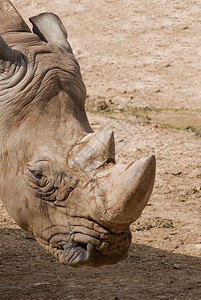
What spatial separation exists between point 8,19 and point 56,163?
1.25m

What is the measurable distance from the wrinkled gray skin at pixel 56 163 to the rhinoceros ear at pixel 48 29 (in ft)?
0.76

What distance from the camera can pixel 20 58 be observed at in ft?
16.6

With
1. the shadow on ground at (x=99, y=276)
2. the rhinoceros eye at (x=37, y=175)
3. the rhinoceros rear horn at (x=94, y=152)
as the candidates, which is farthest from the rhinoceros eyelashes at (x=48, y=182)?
the shadow on ground at (x=99, y=276)

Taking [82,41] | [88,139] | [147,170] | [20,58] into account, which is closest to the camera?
[147,170]

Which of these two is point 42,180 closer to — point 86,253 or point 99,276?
point 86,253

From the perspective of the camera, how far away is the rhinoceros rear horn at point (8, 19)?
5289mm

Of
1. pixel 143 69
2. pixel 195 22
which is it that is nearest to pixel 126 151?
pixel 143 69

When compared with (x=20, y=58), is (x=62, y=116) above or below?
below

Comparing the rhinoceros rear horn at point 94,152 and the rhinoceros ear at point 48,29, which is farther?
the rhinoceros ear at point 48,29

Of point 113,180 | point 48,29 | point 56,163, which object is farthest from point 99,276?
point 48,29

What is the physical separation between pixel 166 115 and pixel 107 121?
94cm

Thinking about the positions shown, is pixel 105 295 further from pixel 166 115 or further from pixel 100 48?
pixel 100 48

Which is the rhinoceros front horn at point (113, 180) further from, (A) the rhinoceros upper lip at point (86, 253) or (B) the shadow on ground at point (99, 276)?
(B) the shadow on ground at point (99, 276)

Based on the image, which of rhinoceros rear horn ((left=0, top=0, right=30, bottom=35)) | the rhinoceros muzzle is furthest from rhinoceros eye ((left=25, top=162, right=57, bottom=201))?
rhinoceros rear horn ((left=0, top=0, right=30, bottom=35))
